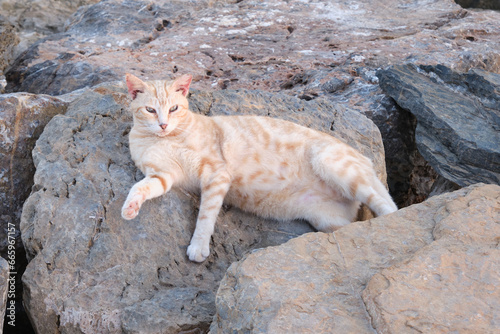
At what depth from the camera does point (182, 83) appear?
12.2 feet

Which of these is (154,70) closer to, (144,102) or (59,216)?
(144,102)

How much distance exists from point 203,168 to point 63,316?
138 centimetres

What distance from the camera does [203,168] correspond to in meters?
3.54

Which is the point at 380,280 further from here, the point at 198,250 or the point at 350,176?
the point at 350,176

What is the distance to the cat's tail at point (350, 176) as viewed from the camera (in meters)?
3.52

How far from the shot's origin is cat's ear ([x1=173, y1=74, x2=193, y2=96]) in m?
3.70

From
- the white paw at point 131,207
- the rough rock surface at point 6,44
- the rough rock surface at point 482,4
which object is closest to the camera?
the white paw at point 131,207

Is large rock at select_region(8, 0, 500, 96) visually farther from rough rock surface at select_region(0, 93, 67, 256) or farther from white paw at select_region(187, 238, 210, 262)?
white paw at select_region(187, 238, 210, 262)

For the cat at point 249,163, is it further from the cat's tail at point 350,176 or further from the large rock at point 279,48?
the large rock at point 279,48

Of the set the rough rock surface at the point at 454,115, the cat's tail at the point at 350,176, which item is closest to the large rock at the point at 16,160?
the cat's tail at the point at 350,176

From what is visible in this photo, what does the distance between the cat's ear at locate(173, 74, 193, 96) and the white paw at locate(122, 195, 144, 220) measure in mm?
1091

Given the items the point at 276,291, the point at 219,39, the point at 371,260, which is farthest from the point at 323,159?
the point at 219,39

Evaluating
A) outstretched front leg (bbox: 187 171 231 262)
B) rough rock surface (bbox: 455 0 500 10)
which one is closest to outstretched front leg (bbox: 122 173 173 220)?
outstretched front leg (bbox: 187 171 231 262)

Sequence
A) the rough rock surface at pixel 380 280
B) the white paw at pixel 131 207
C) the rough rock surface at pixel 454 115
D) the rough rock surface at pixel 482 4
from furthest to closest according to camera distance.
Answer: the rough rock surface at pixel 482 4 → the rough rock surface at pixel 454 115 → the white paw at pixel 131 207 → the rough rock surface at pixel 380 280
